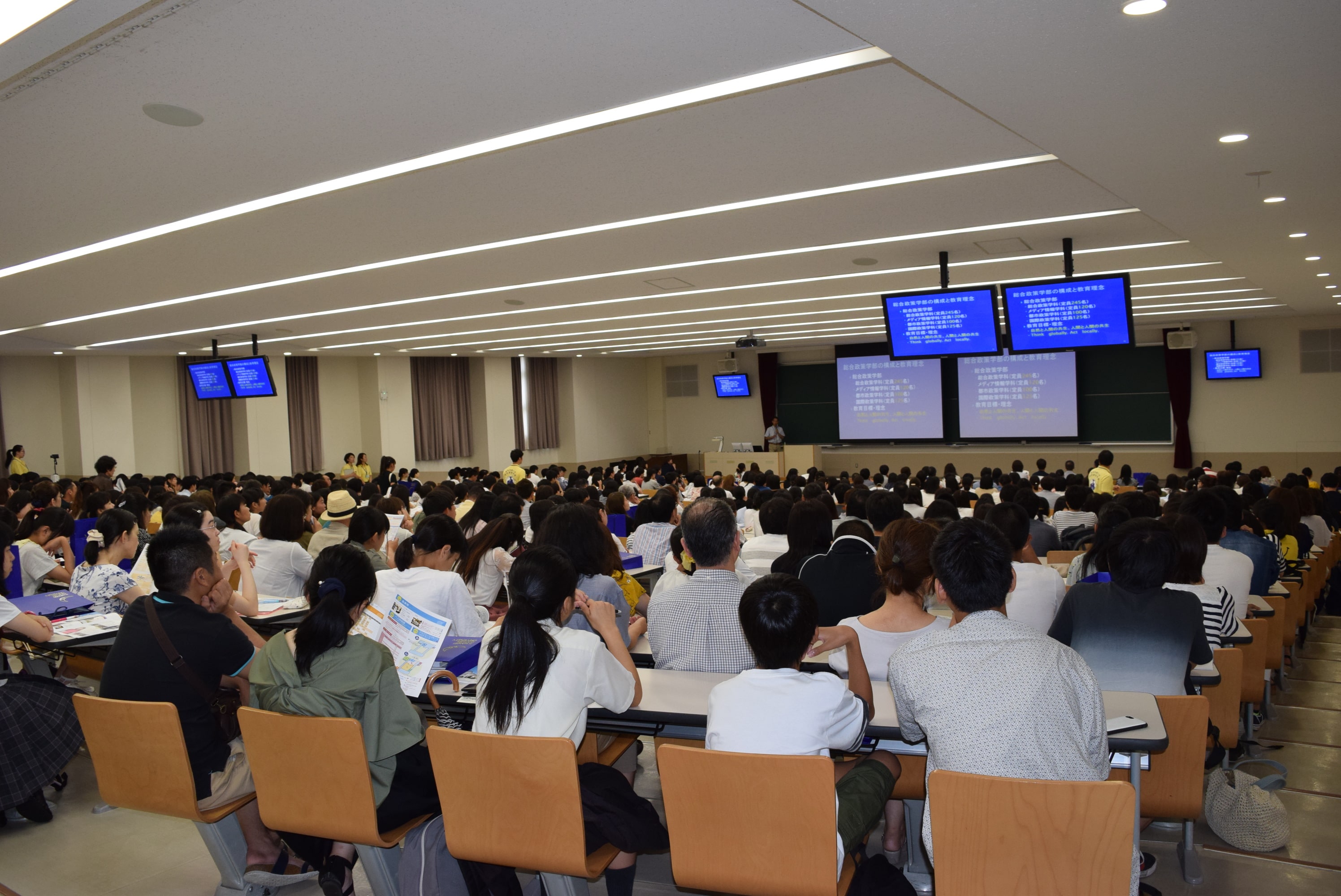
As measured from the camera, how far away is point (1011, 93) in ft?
11.2

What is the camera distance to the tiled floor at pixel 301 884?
3.00 meters

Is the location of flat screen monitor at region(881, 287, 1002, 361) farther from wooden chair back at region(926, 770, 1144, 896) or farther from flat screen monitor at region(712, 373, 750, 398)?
flat screen monitor at region(712, 373, 750, 398)

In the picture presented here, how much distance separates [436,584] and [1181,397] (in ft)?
51.5

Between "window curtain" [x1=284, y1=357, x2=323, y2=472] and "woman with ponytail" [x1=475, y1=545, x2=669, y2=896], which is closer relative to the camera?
"woman with ponytail" [x1=475, y1=545, x2=669, y2=896]

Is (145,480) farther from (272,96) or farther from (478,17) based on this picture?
(478,17)

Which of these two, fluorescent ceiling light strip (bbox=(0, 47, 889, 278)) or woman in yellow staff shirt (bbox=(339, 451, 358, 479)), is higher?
fluorescent ceiling light strip (bbox=(0, 47, 889, 278))

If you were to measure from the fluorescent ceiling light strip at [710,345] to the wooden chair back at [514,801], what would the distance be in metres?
13.4

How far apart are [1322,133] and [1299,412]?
13.5 metres

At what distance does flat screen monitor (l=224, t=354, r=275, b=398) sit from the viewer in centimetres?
1126

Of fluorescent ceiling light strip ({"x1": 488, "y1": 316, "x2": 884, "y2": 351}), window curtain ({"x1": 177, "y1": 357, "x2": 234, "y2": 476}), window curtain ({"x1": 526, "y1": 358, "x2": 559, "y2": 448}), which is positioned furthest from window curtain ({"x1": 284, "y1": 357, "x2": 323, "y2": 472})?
window curtain ({"x1": 526, "y1": 358, "x2": 559, "y2": 448})

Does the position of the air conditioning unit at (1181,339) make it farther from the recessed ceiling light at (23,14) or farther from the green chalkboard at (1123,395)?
the recessed ceiling light at (23,14)

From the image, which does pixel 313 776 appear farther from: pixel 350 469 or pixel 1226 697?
pixel 350 469

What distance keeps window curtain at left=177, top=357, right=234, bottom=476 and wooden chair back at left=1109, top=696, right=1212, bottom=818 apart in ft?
48.9

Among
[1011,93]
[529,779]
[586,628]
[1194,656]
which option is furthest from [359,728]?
[1011,93]
